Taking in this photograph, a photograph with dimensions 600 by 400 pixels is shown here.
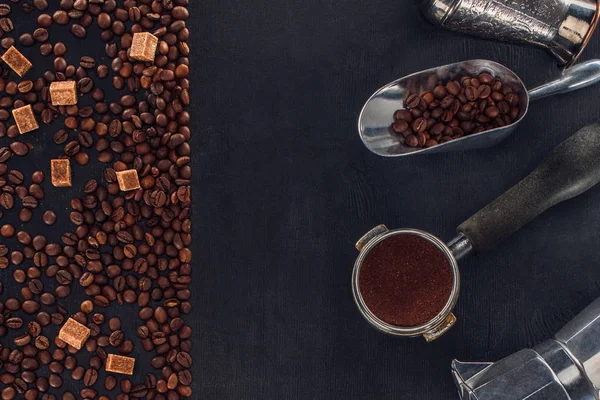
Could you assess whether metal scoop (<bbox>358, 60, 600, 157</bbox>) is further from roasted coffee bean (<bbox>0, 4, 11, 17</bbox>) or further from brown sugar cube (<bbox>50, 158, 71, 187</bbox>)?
roasted coffee bean (<bbox>0, 4, 11, 17</bbox>)

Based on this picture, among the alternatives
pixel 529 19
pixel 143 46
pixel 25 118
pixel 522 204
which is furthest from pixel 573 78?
pixel 25 118

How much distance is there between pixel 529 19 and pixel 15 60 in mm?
920

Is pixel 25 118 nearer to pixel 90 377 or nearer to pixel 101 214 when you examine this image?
pixel 101 214

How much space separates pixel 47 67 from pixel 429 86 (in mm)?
706

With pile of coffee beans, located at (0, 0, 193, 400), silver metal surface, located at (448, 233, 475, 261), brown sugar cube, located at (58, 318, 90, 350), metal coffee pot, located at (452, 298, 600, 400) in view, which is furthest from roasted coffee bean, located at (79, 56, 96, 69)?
metal coffee pot, located at (452, 298, 600, 400)

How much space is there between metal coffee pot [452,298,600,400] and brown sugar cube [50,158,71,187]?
798 millimetres

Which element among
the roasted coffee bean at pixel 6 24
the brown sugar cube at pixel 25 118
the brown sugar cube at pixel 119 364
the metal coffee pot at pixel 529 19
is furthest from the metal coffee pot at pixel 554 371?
the roasted coffee bean at pixel 6 24

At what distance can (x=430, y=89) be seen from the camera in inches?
48.4

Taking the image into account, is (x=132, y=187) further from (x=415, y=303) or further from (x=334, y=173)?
(x=415, y=303)

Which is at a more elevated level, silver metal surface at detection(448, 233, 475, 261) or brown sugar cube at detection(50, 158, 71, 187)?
silver metal surface at detection(448, 233, 475, 261)

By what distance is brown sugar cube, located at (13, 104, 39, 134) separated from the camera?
4.16ft

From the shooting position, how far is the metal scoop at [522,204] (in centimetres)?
118

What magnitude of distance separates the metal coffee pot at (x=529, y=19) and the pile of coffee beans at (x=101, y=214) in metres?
0.49

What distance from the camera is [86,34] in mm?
1293
